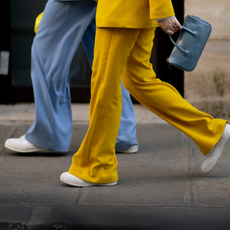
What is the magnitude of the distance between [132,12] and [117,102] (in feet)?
1.68

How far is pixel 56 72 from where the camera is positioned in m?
3.29

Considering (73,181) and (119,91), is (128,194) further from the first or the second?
(119,91)

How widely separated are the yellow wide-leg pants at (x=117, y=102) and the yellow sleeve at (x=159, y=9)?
6.7 inches

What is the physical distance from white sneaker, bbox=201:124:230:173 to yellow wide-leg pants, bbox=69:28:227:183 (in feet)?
0.13

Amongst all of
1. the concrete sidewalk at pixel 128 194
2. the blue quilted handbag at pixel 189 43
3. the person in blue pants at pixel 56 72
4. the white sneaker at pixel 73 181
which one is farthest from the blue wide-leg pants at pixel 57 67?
the blue quilted handbag at pixel 189 43

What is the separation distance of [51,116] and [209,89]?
1.85m

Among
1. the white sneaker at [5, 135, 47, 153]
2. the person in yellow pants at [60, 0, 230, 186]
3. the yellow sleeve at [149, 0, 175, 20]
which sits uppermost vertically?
the yellow sleeve at [149, 0, 175, 20]

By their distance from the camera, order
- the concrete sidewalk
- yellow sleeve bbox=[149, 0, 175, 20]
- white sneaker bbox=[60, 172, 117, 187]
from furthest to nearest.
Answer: white sneaker bbox=[60, 172, 117, 187] < yellow sleeve bbox=[149, 0, 175, 20] < the concrete sidewalk

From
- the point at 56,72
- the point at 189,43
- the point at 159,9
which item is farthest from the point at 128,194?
the point at 56,72

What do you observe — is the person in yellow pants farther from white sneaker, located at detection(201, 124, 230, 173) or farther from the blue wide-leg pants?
the blue wide-leg pants

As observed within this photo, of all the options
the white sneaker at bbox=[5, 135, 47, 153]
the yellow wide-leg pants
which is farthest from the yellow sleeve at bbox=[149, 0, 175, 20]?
the white sneaker at bbox=[5, 135, 47, 153]

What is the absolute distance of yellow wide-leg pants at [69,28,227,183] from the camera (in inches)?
98.9

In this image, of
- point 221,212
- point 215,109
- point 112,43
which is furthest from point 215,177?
point 215,109

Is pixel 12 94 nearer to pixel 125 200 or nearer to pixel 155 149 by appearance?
pixel 155 149
